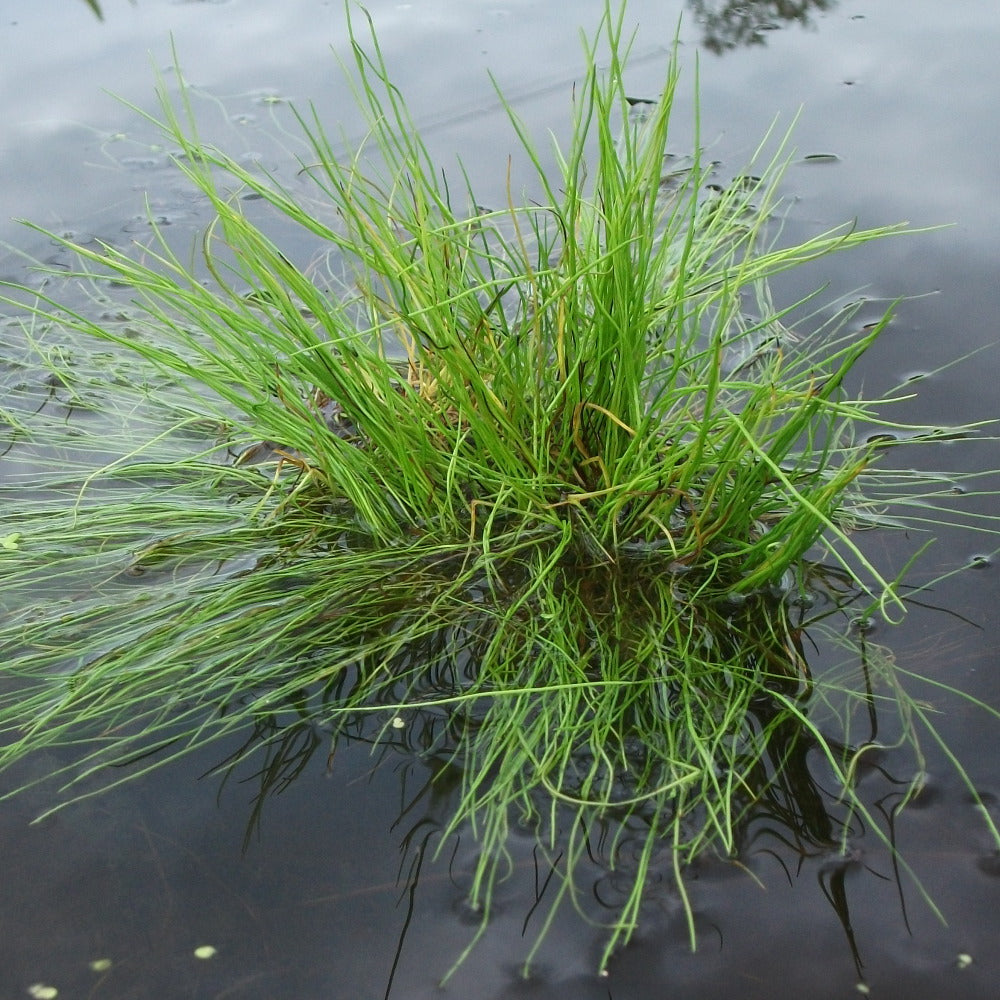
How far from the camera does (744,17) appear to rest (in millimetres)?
3857

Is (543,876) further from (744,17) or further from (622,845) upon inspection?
(744,17)

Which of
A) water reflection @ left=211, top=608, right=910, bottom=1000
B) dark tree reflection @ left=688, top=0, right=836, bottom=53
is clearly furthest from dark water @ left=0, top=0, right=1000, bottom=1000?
dark tree reflection @ left=688, top=0, right=836, bottom=53

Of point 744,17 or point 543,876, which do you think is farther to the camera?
point 744,17

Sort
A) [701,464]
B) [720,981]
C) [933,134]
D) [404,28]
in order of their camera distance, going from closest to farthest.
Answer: [720,981] → [701,464] → [933,134] → [404,28]

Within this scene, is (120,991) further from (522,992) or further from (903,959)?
(903,959)

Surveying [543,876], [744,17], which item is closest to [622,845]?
[543,876]

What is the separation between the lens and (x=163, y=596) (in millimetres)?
1784

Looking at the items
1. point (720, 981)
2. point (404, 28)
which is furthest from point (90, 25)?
point (720, 981)

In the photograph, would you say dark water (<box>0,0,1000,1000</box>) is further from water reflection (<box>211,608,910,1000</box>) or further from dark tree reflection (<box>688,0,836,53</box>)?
dark tree reflection (<box>688,0,836,53</box>)

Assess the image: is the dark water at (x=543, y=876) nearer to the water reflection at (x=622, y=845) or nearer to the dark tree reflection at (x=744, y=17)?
the water reflection at (x=622, y=845)

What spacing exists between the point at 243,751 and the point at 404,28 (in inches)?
127

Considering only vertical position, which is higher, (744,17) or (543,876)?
(744,17)

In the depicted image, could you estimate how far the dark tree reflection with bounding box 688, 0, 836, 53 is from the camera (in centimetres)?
369

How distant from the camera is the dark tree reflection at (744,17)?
3686 millimetres
